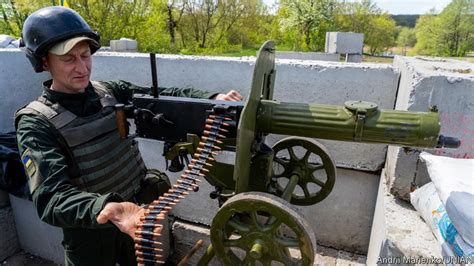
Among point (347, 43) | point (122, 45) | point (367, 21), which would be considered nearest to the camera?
point (122, 45)

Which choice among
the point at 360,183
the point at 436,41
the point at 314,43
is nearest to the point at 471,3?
the point at 436,41

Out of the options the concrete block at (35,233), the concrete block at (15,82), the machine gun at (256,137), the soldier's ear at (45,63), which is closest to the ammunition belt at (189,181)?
the machine gun at (256,137)

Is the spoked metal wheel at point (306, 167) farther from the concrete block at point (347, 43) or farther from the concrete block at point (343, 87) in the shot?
the concrete block at point (347, 43)

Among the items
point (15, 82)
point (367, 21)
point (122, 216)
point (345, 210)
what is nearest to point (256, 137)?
point (122, 216)

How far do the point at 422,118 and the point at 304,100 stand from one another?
3.60 feet

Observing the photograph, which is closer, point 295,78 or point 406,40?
point 295,78

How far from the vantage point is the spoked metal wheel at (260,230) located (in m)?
1.48

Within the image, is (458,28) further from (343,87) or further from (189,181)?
(189,181)

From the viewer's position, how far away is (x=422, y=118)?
150 cm

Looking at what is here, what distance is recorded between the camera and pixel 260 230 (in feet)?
5.15

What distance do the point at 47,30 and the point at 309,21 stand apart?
31.5 meters

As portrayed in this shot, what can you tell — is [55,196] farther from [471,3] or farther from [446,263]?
[471,3]

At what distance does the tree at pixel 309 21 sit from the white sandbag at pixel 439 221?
29.5 metres

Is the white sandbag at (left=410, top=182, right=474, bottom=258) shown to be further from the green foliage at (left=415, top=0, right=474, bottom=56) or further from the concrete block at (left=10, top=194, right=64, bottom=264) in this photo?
the green foliage at (left=415, top=0, right=474, bottom=56)
